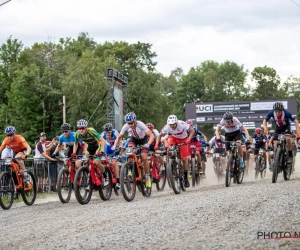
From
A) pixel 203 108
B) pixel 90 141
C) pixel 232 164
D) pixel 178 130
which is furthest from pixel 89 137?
pixel 203 108

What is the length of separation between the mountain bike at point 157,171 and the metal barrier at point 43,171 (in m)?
4.15

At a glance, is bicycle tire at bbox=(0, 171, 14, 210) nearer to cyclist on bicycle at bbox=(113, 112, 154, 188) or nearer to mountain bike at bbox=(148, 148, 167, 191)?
cyclist on bicycle at bbox=(113, 112, 154, 188)

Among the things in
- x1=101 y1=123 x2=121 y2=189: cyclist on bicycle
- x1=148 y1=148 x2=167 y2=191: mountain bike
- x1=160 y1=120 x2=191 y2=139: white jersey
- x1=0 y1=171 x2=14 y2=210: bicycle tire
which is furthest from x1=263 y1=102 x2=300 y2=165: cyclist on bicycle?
x1=0 y1=171 x2=14 y2=210: bicycle tire

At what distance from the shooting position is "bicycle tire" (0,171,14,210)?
651 inches

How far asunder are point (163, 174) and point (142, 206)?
5.01 meters

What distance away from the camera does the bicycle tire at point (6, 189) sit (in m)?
16.5

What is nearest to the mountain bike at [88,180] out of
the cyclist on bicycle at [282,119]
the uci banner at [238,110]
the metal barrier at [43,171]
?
the cyclist on bicycle at [282,119]

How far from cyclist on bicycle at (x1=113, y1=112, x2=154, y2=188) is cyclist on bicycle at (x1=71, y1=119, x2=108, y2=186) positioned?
1.24 feet

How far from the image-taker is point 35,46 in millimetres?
101938

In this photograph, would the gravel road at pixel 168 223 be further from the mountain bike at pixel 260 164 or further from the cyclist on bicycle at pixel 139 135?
the mountain bike at pixel 260 164

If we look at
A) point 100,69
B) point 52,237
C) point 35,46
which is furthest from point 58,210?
point 35,46

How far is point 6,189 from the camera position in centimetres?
1673

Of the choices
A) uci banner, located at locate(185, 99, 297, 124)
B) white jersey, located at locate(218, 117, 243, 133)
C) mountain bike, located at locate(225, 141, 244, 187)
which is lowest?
mountain bike, located at locate(225, 141, 244, 187)

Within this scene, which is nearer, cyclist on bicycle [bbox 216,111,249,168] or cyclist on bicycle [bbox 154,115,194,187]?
cyclist on bicycle [bbox 154,115,194,187]
